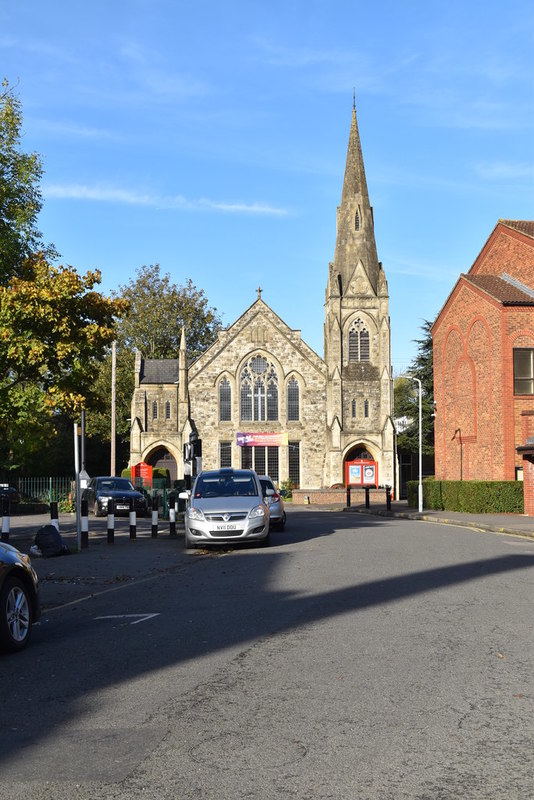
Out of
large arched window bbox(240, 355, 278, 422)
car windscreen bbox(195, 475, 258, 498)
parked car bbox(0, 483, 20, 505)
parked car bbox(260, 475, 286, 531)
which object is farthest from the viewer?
large arched window bbox(240, 355, 278, 422)

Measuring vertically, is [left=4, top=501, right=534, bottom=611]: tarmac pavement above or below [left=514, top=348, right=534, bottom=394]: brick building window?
below

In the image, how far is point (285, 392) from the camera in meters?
64.7

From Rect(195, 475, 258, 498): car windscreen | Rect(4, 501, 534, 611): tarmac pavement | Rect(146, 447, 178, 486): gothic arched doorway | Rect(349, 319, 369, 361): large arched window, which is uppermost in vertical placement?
Rect(349, 319, 369, 361): large arched window

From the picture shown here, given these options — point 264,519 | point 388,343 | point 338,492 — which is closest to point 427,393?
point 388,343

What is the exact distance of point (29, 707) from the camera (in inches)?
243

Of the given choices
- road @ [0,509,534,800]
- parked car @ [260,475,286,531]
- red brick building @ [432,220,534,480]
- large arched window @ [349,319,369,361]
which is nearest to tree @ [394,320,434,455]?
large arched window @ [349,319,369,361]

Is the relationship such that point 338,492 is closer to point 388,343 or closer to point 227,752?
point 388,343

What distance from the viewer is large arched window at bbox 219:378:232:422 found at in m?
64.6

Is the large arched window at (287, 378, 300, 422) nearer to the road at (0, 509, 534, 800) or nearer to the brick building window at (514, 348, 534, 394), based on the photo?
the brick building window at (514, 348, 534, 394)

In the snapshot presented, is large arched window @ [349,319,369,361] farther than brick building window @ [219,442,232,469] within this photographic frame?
Yes

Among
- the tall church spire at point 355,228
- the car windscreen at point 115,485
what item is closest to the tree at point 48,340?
the car windscreen at point 115,485

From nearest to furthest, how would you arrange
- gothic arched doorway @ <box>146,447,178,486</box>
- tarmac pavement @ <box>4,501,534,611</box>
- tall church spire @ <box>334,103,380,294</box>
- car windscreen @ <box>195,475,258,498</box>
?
tarmac pavement @ <box>4,501,534,611</box>
car windscreen @ <box>195,475,258,498</box>
tall church spire @ <box>334,103,380,294</box>
gothic arched doorway @ <box>146,447,178,486</box>

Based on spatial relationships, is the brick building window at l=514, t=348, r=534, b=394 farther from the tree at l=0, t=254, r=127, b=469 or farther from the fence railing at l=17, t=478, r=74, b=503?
the fence railing at l=17, t=478, r=74, b=503

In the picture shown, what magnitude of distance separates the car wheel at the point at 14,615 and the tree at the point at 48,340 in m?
11.6
